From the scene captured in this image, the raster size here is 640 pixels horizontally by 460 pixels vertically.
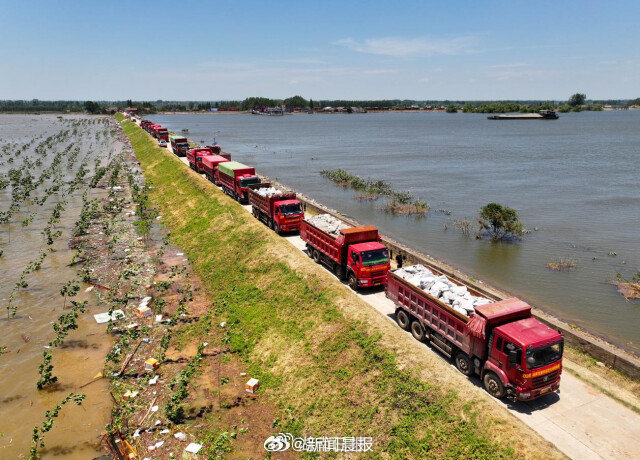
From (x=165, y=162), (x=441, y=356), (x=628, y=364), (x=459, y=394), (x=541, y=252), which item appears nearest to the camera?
(x=459, y=394)

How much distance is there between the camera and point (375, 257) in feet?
62.3

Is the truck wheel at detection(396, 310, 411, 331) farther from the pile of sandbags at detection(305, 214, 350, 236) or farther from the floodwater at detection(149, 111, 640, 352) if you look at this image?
the floodwater at detection(149, 111, 640, 352)

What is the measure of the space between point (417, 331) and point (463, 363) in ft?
7.76

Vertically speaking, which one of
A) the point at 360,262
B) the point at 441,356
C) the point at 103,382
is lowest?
the point at 103,382

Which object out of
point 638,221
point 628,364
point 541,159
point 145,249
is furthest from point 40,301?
point 541,159

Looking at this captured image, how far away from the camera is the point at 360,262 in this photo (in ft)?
61.6

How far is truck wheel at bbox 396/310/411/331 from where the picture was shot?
630 inches

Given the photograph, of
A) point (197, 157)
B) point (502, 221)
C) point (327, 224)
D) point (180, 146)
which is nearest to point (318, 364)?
point (327, 224)

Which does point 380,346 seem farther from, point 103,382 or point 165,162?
point 165,162

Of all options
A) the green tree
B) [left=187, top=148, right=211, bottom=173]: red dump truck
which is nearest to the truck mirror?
the green tree

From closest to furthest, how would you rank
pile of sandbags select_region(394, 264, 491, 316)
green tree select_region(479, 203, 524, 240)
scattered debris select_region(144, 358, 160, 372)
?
pile of sandbags select_region(394, 264, 491, 316)
scattered debris select_region(144, 358, 160, 372)
green tree select_region(479, 203, 524, 240)

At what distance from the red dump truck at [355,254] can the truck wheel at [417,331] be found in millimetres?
3793

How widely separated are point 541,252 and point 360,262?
58.1 ft

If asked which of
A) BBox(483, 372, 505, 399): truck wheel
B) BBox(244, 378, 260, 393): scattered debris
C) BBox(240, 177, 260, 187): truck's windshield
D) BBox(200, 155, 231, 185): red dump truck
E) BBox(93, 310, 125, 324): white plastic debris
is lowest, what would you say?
BBox(244, 378, 260, 393): scattered debris
